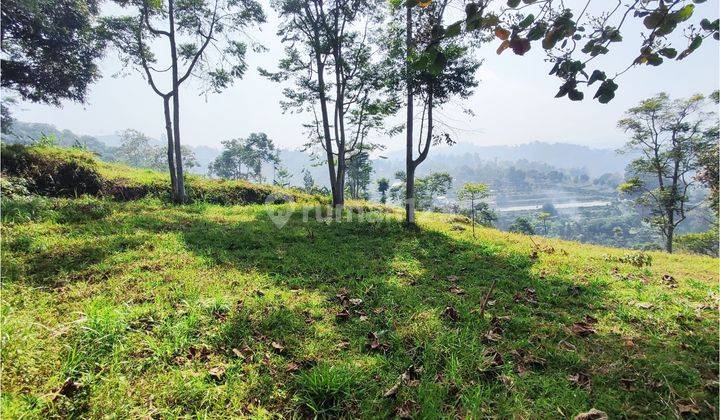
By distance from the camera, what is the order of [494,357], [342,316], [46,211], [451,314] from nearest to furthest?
1. [494,357]
2. [342,316]
3. [451,314]
4. [46,211]

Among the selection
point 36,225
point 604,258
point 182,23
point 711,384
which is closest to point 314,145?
point 182,23

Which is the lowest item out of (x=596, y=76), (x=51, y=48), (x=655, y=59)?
(x=596, y=76)

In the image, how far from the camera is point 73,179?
42.6ft

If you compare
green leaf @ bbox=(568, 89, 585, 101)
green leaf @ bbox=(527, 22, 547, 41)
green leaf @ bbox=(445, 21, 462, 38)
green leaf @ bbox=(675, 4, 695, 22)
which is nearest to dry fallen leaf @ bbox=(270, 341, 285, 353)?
green leaf @ bbox=(445, 21, 462, 38)

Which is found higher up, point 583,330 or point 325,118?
point 325,118

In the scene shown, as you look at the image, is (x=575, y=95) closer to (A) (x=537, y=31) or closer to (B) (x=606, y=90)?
(B) (x=606, y=90)

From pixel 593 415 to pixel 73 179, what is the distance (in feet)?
58.0

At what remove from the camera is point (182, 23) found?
13.2 meters

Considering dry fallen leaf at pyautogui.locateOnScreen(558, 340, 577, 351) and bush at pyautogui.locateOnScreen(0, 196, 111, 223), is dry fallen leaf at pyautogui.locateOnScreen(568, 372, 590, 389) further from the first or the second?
bush at pyautogui.locateOnScreen(0, 196, 111, 223)

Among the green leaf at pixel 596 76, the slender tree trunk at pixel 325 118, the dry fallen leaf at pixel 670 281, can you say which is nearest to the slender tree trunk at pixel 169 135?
the slender tree trunk at pixel 325 118

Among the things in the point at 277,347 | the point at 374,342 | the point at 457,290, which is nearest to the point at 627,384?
the point at 374,342

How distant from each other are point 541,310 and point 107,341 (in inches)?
212

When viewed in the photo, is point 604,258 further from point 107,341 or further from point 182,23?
point 182,23

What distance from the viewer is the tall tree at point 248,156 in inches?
2494
